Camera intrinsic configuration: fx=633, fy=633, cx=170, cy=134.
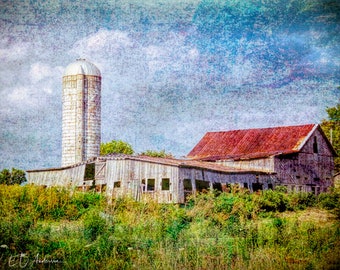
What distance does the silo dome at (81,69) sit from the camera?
25672 mm

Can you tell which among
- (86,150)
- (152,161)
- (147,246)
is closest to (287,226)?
(147,246)

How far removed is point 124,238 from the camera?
934 cm

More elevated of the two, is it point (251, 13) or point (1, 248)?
point (251, 13)

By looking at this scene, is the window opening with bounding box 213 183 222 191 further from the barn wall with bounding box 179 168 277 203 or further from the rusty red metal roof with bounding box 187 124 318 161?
the rusty red metal roof with bounding box 187 124 318 161

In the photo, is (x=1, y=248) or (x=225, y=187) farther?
(x=225, y=187)

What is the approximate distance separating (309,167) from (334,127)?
7.01 metres

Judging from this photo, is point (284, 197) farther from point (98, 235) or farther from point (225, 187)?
point (98, 235)

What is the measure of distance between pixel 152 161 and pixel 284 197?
4302 mm

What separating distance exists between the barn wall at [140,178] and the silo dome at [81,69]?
5769 mm

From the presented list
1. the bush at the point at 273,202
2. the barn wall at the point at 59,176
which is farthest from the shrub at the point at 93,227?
the barn wall at the point at 59,176

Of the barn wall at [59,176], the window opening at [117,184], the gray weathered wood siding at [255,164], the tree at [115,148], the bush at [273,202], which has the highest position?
the tree at [115,148]

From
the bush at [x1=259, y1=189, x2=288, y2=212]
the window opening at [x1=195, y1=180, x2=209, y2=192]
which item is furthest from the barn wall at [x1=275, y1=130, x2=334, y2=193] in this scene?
the bush at [x1=259, y1=189, x2=288, y2=212]

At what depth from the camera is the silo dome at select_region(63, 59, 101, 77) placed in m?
25.7

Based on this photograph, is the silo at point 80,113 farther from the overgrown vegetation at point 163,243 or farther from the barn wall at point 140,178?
the overgrown vegetation at point 163,243
